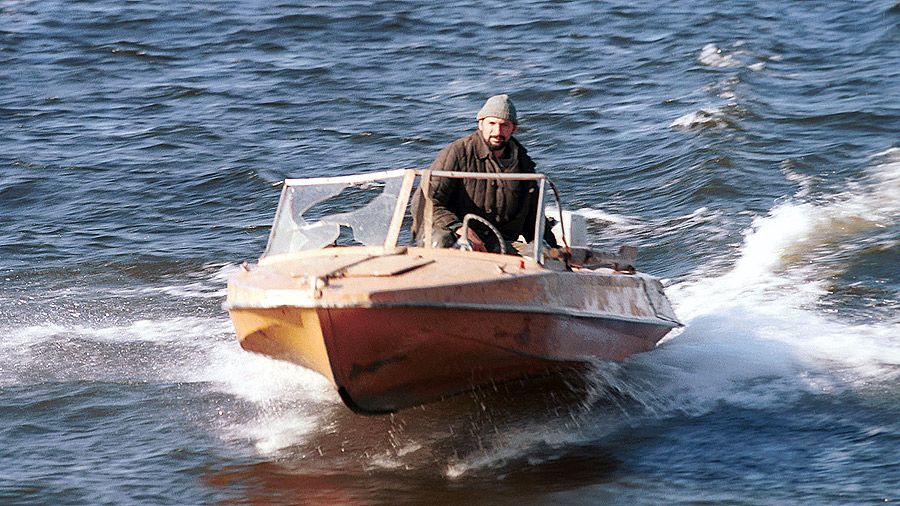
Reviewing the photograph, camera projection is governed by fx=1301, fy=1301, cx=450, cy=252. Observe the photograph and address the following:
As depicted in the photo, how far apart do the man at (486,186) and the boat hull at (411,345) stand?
87cm

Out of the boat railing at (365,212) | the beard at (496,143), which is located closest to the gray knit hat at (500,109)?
the beard at (496,143)

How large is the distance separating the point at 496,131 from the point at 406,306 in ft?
6.09

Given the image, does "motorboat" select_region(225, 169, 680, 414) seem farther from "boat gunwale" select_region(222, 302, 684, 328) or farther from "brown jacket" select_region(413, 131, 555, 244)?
"brown jacket" select_region(413, 131, 555, 244)

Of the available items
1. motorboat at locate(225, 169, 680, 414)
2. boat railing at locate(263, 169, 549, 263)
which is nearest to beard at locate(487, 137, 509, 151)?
boat railing at locate(263, 169, 549, 263)

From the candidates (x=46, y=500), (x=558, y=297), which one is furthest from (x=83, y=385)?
(x=558, y=297)

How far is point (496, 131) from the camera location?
8.75 m

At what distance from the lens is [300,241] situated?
8.75 meters

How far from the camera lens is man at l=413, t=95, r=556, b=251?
868 cm

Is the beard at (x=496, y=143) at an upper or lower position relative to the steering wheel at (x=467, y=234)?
upper

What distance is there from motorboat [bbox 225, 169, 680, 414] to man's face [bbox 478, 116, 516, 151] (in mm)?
394

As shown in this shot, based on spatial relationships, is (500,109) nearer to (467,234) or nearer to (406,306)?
(467,234)

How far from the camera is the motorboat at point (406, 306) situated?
7473mm

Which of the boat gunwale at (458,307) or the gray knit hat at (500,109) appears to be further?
the gray knit hat at (500,109)

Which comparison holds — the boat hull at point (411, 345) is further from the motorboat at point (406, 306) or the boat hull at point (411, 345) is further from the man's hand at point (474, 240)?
the man's hand at point (474, 240)
